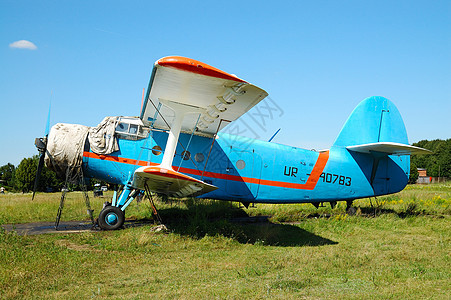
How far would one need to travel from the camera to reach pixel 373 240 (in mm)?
8484

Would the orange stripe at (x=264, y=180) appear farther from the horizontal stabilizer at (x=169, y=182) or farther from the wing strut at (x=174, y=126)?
the wing strut at (x=174, y=126)

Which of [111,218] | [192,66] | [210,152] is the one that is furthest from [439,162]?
[192,66]

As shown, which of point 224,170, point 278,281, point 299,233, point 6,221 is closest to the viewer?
point 278,281

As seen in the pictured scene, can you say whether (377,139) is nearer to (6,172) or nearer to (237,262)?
(237,262)

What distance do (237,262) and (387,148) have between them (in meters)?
7.18

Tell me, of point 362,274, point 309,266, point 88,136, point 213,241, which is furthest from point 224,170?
point 362,274

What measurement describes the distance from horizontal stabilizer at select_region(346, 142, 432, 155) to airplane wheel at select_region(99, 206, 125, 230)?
777 centimetres

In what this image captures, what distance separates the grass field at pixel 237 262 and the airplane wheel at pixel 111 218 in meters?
0.44

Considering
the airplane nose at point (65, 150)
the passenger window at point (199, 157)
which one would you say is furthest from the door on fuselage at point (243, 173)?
the airplane nose at point (65, 150)

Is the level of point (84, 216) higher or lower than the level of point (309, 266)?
lower

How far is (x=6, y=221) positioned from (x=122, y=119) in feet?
17.3

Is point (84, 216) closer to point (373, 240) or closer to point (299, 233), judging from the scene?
point (299, 233)

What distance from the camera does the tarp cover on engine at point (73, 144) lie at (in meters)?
9.16

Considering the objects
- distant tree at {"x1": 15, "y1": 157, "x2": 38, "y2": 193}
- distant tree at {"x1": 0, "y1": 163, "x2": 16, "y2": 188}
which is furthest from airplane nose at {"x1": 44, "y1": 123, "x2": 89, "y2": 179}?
distant tree at {"x1": 0, "y1": 163, "x2": 16, "y2": 188}
